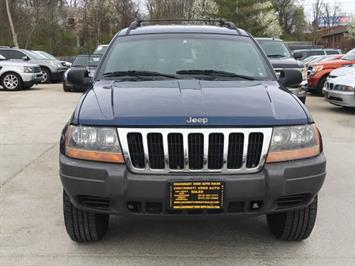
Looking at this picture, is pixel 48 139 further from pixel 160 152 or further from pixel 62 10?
pixel 62 10

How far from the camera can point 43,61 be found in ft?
77.5

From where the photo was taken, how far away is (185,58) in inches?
193

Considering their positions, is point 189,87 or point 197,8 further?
point 197,8

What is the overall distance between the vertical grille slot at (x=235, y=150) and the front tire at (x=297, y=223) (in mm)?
767

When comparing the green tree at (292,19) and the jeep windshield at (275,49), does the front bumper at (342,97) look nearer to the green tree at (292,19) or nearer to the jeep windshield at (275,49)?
the jeep windshield at (275,49)

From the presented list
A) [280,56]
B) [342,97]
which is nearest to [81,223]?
[342,97]

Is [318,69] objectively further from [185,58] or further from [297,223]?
[297,223]

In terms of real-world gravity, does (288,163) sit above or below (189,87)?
below

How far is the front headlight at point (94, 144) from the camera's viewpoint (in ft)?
11.7

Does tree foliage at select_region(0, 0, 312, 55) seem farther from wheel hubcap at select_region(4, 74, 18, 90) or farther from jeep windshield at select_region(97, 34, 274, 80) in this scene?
jeep windshield at select_region(97, 34, 274, 80)

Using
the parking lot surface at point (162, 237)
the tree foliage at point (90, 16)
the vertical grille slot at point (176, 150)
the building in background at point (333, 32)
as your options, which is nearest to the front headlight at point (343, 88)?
the parking lot surface at point (162, 237)

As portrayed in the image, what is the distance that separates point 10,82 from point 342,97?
1209cm

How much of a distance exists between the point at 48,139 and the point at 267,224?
17.4ft

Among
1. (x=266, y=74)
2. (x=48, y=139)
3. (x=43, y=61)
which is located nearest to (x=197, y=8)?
(x=43, y=61)
